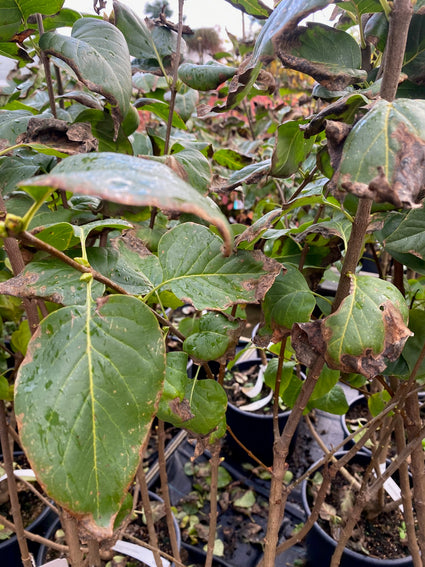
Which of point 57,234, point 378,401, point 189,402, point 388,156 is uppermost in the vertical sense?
point 388,156

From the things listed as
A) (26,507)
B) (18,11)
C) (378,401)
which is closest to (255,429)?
(378,401)

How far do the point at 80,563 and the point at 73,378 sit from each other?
0.47 meters

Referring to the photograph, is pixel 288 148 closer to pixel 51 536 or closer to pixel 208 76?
pixel 208 76

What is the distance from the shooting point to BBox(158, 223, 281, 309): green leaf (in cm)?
49

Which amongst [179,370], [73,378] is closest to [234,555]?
[179,370]

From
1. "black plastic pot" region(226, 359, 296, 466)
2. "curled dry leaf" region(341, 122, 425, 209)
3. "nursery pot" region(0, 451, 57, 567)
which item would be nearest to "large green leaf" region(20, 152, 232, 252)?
"curled dry leaf" region(341, 122, 425, 209)

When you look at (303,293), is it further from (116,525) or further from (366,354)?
(116,525)

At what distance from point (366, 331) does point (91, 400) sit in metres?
0.29

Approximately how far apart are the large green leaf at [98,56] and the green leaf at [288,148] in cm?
21

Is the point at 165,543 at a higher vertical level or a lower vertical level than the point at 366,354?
lower

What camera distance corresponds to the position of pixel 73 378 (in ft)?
1.24

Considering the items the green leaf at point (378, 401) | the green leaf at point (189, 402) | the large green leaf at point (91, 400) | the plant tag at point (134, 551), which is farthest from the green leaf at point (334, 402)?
the large green leaf at point (91, 400)

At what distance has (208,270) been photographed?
527mm

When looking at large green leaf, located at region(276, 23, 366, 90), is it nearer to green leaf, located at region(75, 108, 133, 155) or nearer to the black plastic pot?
green leaf, located at region(75, 108, 133, 155)
